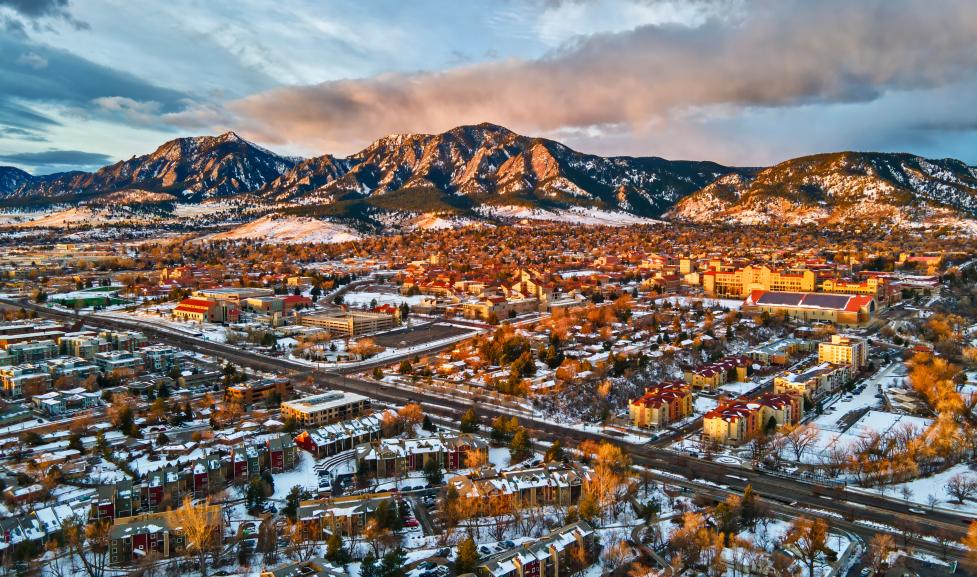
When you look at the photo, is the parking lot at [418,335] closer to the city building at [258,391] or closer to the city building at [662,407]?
the city building at [258,391]

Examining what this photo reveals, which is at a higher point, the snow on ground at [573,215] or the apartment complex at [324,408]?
the snow on ground at [573,215]

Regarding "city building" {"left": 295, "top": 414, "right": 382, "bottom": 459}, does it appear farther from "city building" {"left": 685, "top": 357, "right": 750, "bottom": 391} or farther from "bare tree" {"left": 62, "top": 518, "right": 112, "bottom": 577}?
"city building" {"left": 685, "top": 357, "right": 750, "bottom": 391}

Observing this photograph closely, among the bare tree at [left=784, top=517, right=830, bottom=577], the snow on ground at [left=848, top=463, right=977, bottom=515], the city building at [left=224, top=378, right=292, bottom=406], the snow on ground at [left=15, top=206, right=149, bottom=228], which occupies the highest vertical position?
the snow on ground at [left=15, top=206, right=149, bottom=228]

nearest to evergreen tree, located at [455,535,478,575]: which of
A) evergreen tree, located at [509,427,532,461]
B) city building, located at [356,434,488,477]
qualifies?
city building, located at [356,434,488,477]

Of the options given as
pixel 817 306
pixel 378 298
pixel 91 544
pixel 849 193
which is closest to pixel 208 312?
pixel 378 298

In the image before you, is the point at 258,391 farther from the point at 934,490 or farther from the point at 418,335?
the point at 934,490

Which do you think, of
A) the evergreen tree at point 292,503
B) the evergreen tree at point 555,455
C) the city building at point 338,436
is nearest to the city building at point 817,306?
the evergreen tree at point 555,455
